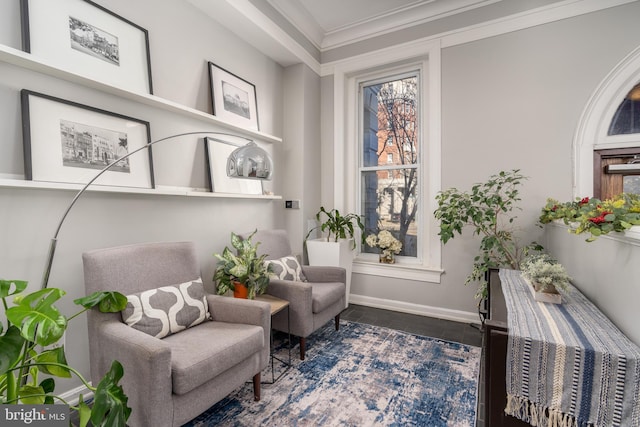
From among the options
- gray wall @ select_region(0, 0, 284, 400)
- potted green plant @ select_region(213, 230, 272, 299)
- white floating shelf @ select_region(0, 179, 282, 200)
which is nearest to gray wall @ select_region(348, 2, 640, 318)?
potted green plant @ select_region(213, 230, 272, 299)

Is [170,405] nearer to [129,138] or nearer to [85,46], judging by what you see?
[129,138]

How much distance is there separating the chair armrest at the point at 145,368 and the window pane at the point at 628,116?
12.2ft

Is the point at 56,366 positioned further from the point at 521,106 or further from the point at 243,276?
the point at 521,106

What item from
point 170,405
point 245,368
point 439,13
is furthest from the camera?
point 439,13

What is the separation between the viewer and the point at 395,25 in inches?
134

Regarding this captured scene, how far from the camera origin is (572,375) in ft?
3.45

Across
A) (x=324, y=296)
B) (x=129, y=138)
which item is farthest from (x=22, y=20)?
(x=324, y=296)

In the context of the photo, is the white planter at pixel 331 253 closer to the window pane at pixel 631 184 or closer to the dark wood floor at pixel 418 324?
the dark wood floor at pixel 418 324

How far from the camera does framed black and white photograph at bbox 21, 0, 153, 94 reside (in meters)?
1.63

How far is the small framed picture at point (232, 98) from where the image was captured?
2.70 metres

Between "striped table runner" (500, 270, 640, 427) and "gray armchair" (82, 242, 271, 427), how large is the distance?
130 centimetres

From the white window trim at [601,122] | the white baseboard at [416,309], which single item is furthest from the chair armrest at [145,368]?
the white window trim at [601,122]

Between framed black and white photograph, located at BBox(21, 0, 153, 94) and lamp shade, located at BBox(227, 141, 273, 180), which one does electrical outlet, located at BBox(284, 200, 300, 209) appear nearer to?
lamp shade, located at BBox(227, 141, 273, 180)

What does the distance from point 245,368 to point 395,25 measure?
3735mm
